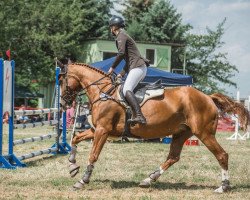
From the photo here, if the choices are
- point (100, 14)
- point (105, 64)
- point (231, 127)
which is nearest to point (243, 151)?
point (105, 64)

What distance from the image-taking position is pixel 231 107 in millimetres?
9766

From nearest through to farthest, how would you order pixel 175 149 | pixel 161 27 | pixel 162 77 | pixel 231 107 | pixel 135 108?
1. pixel 135 108
2. pixel 175 149
3. pixel 231 107
4. pixel 162 77
5. pixel 161 27

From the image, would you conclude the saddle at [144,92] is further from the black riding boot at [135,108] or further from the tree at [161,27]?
the tree at [161,27]

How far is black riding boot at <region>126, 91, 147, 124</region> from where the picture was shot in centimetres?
878

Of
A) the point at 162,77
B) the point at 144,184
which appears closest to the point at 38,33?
the point at 162,77

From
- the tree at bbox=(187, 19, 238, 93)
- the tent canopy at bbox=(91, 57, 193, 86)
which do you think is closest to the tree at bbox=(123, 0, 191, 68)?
the tree at bbox=(187, 19, 238, 93)

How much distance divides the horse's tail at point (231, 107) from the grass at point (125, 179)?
1.21 metres

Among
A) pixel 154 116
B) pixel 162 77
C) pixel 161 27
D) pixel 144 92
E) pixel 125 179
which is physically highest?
pixel 161 27

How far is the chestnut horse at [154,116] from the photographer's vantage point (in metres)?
8.89

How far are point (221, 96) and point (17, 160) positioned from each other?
189 inches

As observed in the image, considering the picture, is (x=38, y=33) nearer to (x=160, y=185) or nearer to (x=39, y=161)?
(x=39, y=161)

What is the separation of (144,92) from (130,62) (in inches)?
23.4

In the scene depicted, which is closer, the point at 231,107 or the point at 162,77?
the point at 231,107

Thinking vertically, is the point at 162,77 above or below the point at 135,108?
above
